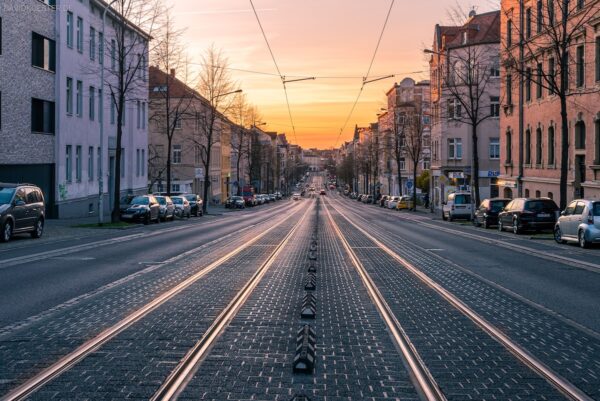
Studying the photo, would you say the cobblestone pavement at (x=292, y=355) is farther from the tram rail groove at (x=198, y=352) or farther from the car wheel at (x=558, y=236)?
the car wheel at (x=558, y=236)

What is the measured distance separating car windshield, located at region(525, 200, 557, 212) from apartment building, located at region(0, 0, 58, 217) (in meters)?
23.2

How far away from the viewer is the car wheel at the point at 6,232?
22.7 metres

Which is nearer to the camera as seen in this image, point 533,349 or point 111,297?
point 533,349

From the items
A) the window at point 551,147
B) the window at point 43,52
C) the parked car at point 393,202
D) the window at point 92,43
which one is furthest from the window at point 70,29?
the parked car at point 393,202

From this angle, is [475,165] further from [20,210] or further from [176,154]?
[176,154]

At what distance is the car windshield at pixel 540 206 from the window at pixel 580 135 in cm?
709

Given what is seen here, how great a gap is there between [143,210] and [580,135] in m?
22.3

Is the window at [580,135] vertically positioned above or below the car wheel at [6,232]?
above

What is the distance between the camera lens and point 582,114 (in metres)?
35.8

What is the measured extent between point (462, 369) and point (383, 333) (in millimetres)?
1837

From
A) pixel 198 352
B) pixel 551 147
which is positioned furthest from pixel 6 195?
pixel 551 147

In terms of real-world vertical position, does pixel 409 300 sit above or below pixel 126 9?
below

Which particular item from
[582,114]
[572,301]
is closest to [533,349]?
[572,301]

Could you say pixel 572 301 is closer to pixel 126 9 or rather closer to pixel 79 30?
pixel 126 9
